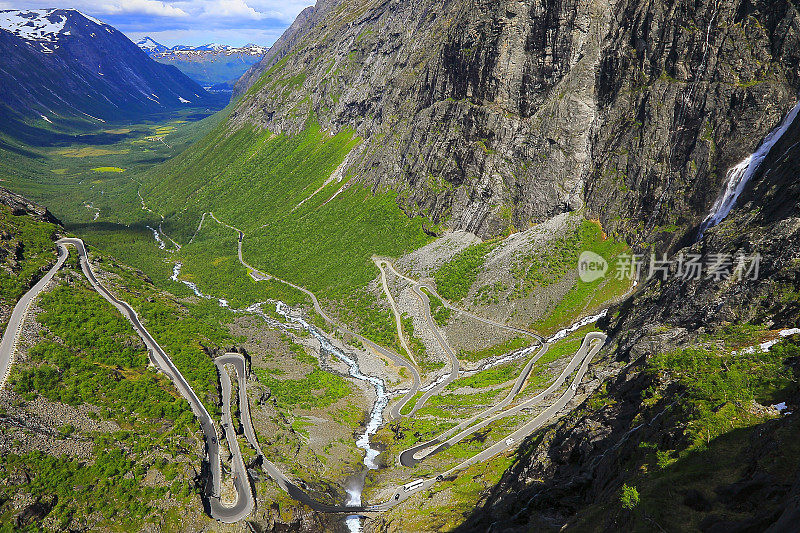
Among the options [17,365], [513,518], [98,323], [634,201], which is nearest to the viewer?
[513,518]

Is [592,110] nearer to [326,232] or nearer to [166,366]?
[326,232]

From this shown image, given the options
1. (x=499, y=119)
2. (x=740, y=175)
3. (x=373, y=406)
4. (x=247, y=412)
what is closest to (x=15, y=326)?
(x=247, y=412)

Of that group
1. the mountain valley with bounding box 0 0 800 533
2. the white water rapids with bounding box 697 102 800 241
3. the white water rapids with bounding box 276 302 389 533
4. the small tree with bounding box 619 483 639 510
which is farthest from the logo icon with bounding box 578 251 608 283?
the small tree with bounding box 619 483 639 510

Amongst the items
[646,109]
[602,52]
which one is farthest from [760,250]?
[602,52]

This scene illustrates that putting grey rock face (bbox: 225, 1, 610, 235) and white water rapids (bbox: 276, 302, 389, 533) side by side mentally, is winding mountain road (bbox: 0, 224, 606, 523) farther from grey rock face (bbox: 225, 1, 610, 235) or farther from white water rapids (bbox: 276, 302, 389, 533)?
grey rock face (bbox: 225, 1, 610, 235)

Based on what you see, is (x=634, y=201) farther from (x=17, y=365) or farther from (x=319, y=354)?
(x=17, y=365)

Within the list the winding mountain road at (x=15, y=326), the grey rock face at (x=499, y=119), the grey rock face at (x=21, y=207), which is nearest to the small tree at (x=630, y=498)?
the winding mountain road at (x=15, y=326)

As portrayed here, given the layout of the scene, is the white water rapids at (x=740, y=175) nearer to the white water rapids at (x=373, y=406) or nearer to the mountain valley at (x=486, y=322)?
the mountain valley at (x=486, y=322)
